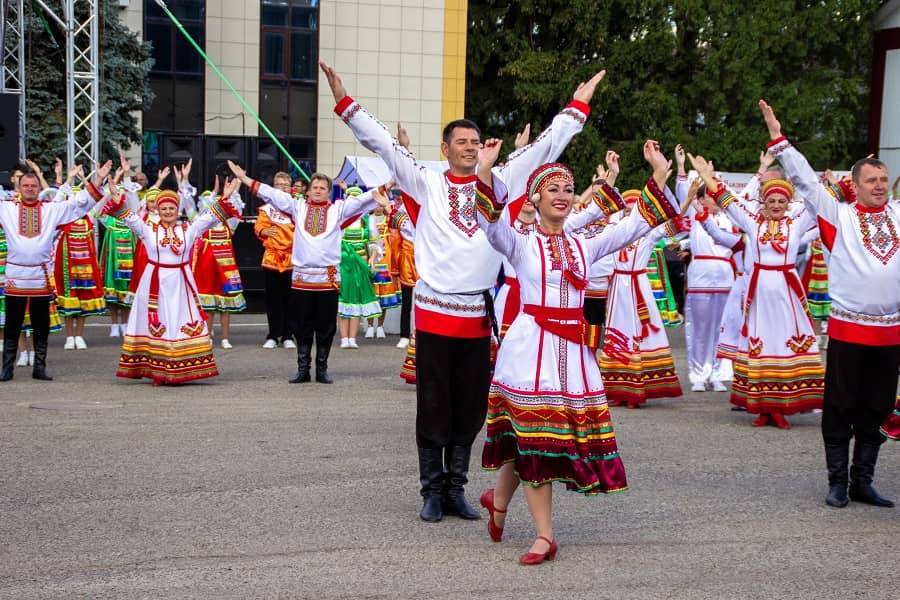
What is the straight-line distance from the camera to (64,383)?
12.2 m

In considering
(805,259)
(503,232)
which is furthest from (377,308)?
(503,232)

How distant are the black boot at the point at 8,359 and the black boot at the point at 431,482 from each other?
6.52 m

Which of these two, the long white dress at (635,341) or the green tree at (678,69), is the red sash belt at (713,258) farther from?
the green tree at (678,69)

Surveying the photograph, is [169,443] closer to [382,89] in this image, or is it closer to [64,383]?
[64,383]

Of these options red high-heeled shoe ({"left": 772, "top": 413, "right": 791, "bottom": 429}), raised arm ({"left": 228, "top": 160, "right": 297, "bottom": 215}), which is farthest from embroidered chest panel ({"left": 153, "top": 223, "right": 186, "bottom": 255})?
red high-heeled shoe ({"left": 772, "top": 413, "right": 791, "bottom": 429})

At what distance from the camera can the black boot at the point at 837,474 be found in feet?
24.2

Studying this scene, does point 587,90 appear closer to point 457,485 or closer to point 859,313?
point 859,313

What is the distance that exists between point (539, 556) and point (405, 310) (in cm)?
1108

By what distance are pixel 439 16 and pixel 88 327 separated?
15.5 metres

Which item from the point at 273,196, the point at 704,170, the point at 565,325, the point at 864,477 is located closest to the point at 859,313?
the point at 864,477

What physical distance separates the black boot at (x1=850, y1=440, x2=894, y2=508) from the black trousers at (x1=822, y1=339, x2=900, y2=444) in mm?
56

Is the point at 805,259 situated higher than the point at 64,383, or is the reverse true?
the point at 805,259

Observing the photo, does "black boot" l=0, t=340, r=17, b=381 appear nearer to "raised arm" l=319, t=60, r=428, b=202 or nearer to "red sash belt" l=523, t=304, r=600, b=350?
"raised arm" l=319, t=60, r=428, b=202

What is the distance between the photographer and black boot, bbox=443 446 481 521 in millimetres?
6980
